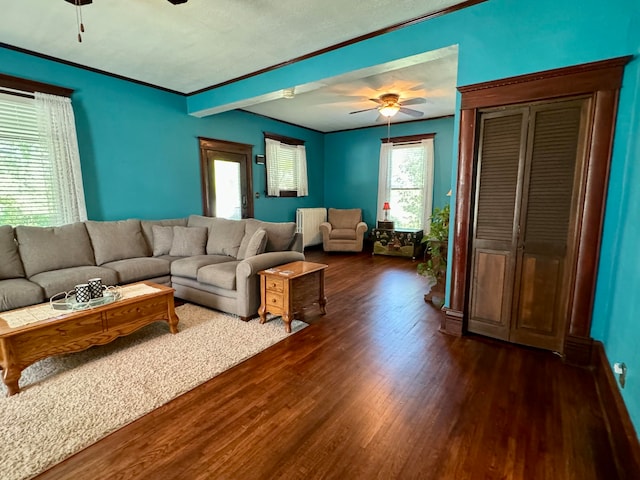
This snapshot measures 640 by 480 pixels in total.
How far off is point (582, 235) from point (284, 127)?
5.74 meters

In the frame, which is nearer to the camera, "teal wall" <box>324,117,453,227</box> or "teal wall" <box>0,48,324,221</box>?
"teal wall" <box>0,48,324,221</box>

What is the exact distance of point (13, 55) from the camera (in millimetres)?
3307

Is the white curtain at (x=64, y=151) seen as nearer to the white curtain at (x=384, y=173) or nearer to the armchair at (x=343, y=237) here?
the armchair at (x=343, y=237)

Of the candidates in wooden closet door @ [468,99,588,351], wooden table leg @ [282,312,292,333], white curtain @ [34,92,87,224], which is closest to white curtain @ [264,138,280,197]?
white curtain @ [34,92,87,224]

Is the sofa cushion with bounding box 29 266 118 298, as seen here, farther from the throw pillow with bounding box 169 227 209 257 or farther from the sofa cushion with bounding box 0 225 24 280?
the throw pillow with bounding box 169 227 209 257

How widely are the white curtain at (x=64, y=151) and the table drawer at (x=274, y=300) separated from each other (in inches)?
107

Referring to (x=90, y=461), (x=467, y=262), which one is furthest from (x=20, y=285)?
(x=467, y=262)

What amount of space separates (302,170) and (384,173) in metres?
1.88

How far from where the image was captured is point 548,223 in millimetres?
2426

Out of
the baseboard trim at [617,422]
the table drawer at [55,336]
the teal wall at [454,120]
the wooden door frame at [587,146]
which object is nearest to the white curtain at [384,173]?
the teal wall at [454,120]

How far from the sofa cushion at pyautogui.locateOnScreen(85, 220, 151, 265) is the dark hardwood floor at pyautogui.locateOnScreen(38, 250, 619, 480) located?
246 cm

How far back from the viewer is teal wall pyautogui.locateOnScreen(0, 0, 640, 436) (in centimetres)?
196

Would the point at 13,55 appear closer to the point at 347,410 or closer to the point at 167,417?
the point at 167,417

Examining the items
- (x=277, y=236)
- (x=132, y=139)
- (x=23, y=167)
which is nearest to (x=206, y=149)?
(x=132, y=139)
